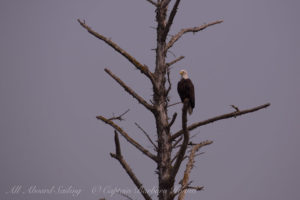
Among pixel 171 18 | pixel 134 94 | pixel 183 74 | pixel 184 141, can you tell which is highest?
pixel 183 74

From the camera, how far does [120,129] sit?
5.08 meters

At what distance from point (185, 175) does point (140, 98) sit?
1726 millimetres

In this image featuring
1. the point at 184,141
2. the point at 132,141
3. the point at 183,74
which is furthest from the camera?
the point at 183,74

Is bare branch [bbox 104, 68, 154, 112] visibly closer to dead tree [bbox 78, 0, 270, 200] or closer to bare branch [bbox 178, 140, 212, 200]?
dead tree [bbox 78, 0, 270, 200]

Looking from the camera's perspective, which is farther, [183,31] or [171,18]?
[183,31]

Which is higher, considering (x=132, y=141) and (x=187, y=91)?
(x=187, y=91)

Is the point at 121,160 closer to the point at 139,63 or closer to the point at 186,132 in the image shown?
the point at 186,132

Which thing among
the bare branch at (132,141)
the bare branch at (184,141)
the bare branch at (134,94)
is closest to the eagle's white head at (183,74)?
the bare branch at (134,94)

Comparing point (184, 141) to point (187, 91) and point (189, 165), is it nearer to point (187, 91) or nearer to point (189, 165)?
point (189, 165)

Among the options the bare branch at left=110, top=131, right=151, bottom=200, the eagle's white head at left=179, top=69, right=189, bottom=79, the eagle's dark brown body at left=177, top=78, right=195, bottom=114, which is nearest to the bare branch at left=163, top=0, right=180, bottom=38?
the bare branch at left=110, top=131, right=151, bottom=200

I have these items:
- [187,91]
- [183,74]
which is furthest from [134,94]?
[183,74]

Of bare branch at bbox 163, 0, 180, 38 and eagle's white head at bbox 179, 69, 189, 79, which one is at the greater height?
eagle's white head at bbox 179, 69, 189, 79

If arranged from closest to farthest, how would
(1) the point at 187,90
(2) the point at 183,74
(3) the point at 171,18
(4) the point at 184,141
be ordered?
(4) the point at 184,141, (3) the point at 171,18, (1) the point at 187,90, (2) the point at 183,74

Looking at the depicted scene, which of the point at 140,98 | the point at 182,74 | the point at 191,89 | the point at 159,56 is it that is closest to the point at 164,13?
the point at 159,56
